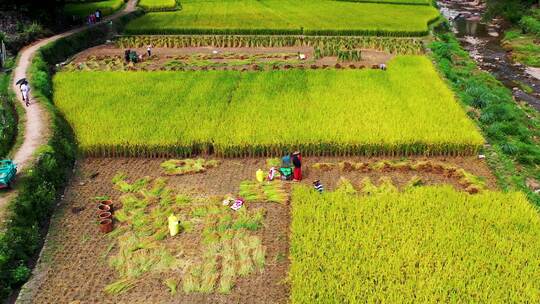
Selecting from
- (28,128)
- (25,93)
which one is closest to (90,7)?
(25,93)

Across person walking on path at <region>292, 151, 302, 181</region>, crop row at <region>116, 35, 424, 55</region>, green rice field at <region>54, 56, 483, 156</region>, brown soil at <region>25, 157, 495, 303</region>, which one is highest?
crop row at <region>116, 35, 424, 55</region>

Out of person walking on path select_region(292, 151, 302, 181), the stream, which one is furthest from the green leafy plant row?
person walking on path select_region(292, 151, 302, 181)

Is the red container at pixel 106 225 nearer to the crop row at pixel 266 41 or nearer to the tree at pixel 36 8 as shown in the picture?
the crop row at pixel 266 41

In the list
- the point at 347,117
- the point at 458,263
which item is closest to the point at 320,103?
the point at 347,117

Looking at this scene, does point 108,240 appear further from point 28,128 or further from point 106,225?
point 28,128

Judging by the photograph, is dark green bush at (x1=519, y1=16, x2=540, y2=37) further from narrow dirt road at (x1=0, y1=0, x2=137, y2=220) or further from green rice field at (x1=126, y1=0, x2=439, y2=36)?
narrow dirt road at (x1=0, y1=0, x2=137, y2=220)

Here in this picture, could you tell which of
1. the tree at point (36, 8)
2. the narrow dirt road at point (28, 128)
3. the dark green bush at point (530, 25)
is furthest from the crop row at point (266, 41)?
the dark green bush at point (530, 25)
